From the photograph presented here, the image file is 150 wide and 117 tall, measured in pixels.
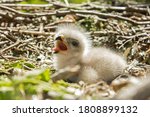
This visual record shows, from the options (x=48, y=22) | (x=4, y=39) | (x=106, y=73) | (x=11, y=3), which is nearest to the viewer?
(x=106, y=73)

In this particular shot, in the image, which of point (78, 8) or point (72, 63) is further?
point (78, 8)

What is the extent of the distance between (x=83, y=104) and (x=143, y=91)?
1.13ft

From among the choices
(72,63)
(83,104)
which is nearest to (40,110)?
(83,104)

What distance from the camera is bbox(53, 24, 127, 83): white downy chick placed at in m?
3.93

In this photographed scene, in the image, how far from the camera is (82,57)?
3.96 meters

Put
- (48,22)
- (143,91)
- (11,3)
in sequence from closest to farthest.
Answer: (143,91) → (48,22) → (11,3)

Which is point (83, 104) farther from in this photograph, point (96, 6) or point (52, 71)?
point (96, 6)

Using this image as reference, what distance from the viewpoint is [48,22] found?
18.7 feet

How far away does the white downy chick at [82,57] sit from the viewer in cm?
393

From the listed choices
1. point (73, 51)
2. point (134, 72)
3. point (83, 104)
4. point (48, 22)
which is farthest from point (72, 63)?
point (48, 22)

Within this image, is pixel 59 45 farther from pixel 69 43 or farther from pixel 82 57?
pixel 82 57

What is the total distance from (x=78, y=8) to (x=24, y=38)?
3.81 feet

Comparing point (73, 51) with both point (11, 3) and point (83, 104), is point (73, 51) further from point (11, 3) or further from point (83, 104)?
point (11, 3)

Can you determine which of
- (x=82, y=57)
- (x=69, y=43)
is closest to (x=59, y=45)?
(x=69, y=43)
